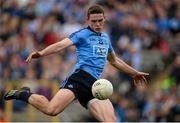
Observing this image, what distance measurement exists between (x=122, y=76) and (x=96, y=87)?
773 cm

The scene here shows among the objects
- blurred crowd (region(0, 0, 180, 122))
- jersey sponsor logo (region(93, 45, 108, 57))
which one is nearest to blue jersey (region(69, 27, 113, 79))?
jersey sponsor logo (region(93, 45, 108, 57))

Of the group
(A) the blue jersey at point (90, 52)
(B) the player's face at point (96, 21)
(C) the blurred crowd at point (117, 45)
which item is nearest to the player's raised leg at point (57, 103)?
(A) the blue jersey at point (90, 52)

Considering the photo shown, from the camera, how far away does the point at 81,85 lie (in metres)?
12.6

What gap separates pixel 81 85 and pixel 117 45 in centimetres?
844

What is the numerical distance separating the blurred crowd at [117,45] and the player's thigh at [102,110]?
19.8 feet

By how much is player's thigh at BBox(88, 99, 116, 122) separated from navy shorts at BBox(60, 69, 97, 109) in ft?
0.52

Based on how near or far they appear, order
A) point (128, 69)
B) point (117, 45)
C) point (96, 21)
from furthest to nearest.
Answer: point (117, 45)
point (128, 69)
point (96, 21)

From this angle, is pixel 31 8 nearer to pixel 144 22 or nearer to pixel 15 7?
pixel 15 7

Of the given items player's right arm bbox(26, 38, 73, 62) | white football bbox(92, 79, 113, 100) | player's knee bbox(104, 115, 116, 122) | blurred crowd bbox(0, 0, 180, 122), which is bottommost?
blurred crowd bbox(0, 0, 180, 122)

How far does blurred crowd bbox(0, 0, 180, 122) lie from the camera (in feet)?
63.3

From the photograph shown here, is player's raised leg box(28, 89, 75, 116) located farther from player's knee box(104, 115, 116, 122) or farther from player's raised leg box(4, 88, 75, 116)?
player's knee box(104, 115, 116, 122)

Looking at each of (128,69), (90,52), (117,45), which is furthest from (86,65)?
(117,45)

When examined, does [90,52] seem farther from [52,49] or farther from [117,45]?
[117,45]

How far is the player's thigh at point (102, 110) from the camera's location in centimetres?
1244
